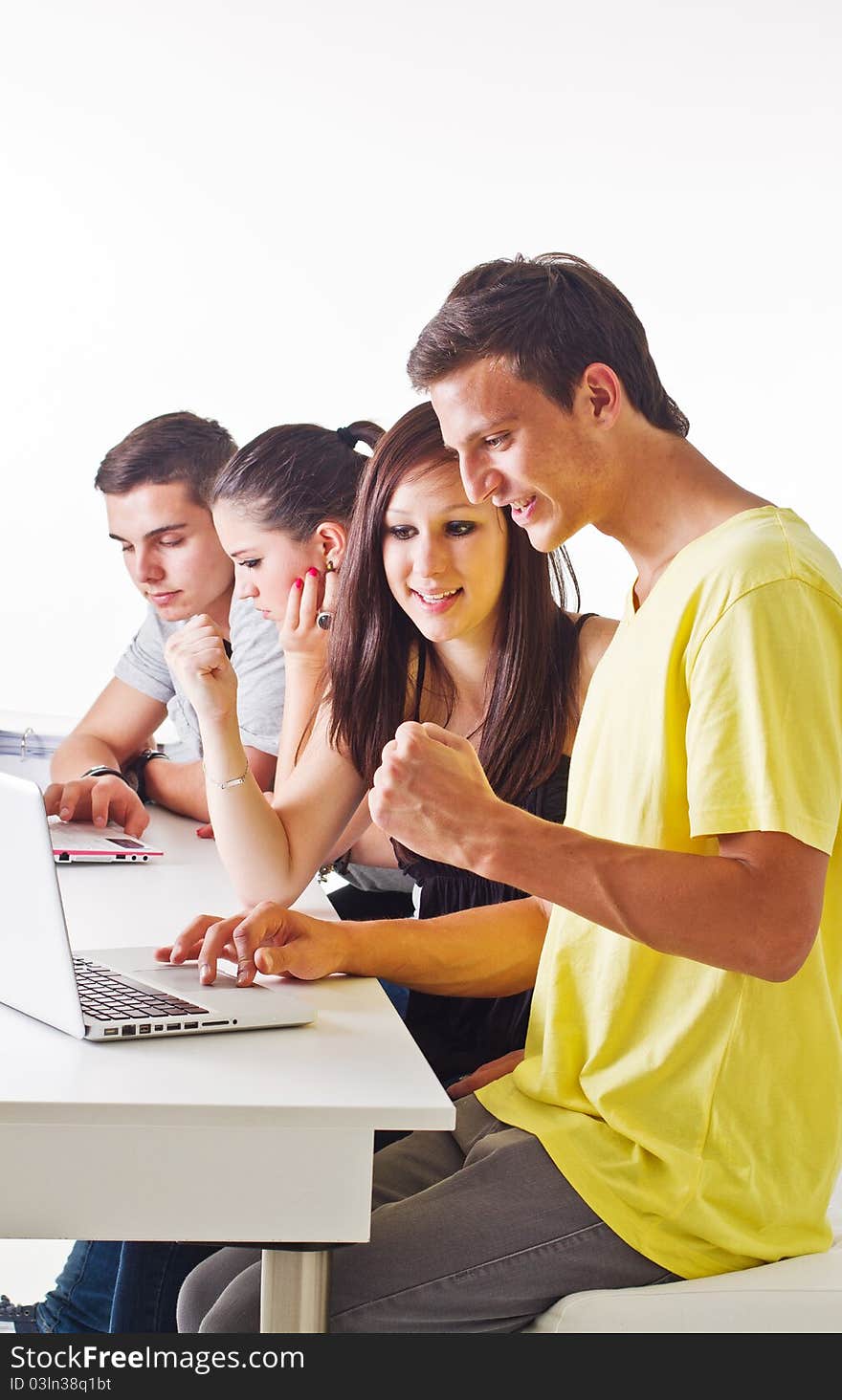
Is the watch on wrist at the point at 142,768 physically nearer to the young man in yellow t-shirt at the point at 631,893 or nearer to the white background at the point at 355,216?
the young man in yellow t-shirt at the point at 631,893

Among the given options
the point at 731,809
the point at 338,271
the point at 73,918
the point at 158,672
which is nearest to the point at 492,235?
the point at 338,271

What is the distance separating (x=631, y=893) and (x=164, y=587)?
1.62 meters

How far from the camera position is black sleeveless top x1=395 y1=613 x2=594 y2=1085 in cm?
147

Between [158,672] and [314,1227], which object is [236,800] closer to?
[314,1227]

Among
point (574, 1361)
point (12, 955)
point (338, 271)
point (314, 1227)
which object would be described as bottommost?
point (574, 1361)

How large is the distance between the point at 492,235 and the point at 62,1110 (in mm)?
3555

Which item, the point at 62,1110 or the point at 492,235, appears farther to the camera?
the point at 492,235

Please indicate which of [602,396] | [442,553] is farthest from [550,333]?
[442,553]

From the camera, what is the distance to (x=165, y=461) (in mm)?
2408

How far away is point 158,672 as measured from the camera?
2422mm

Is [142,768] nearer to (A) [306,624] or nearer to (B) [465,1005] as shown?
(A) [306,624]

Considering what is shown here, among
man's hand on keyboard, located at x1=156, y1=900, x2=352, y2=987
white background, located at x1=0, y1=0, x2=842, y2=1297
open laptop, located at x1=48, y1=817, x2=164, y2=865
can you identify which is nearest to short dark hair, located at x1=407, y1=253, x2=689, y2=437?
man's hand on keyboard, located at x1=156, y1=900, x2=352, y2=987

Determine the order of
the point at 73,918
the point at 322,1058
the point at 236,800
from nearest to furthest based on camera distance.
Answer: the point at 322,1058, the point at 73,918, the point at 236,800

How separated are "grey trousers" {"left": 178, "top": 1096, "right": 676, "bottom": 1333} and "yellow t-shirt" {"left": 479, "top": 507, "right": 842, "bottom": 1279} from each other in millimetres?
24
